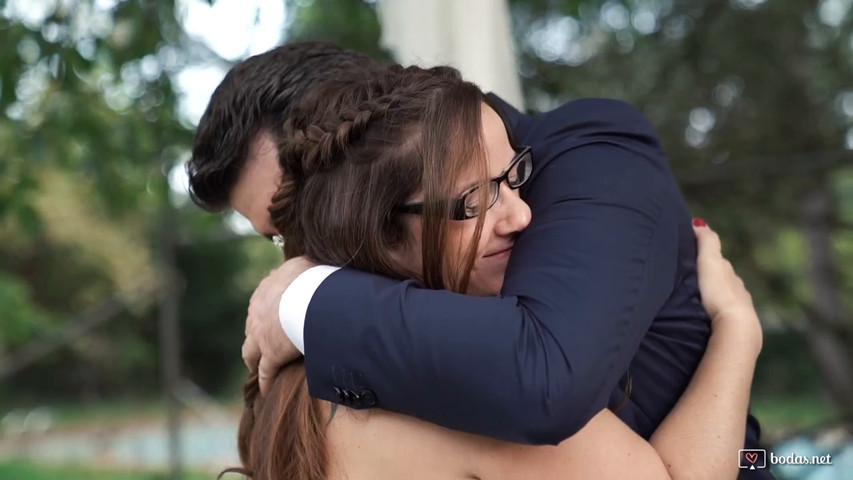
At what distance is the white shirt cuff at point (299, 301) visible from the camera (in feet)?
4.87

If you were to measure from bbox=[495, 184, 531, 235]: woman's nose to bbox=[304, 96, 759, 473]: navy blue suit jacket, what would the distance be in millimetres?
24

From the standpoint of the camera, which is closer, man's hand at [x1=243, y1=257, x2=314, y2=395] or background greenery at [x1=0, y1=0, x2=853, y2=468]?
man's hand at [x1=243, y1=257, x2=314, y2=395]

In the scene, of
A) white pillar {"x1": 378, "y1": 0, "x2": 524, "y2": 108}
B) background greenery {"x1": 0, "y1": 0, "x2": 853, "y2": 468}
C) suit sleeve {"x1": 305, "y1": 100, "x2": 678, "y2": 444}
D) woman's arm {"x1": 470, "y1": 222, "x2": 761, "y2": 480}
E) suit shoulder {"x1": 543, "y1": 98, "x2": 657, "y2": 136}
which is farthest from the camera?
background greenery {"x1": 0, "y1": 0, "x2": 853, "y2": 468}

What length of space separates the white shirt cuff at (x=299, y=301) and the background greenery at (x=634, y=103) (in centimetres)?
172

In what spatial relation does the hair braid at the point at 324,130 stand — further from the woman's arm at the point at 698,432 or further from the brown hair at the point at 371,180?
the woman's arm at the point at 698,432

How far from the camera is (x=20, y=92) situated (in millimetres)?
3525

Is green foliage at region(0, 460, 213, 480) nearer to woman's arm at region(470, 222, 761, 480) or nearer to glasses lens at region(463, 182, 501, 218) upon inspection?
woman's arm at region(470, 222, 761, 480)

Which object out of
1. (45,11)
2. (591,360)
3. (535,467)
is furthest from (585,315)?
(45,11)

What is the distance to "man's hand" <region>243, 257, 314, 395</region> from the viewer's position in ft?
5.21

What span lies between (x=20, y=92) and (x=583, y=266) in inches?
108

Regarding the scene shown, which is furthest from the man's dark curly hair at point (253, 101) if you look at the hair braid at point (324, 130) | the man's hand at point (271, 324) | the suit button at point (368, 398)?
the suit button at point (368, 398)

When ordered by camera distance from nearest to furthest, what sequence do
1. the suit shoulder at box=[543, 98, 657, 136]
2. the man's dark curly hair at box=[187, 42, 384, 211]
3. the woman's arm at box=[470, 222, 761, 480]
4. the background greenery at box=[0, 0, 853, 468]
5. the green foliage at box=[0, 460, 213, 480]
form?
the woman's arm at box=[470, 222, 761, 480] → the suit shoulder at box=[543, 98, 657, 136] → the man's dark curly hair at box=[187, 42, 384, 211] → the background greenery at box=[0, 0, 853, 468] → the green foliage at box=[0, 460, 213, 480]

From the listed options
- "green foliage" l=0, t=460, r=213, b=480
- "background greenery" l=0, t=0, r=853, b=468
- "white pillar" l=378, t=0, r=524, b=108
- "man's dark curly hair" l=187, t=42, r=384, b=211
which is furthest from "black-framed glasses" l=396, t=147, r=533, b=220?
"green foliage" l=0, t=460, r=213, b=480

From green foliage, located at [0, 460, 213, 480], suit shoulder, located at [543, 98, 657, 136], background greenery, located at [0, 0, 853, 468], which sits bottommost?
green foliage, located at [0, 460, 213, 480]
